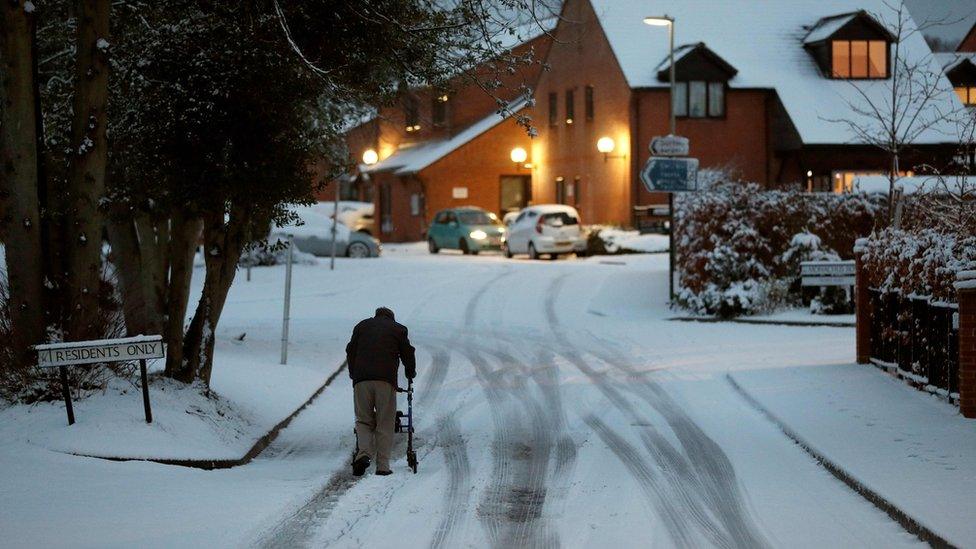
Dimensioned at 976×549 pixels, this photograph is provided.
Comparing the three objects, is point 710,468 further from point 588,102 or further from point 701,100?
A: point 588,102

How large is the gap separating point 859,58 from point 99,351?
35718 mm

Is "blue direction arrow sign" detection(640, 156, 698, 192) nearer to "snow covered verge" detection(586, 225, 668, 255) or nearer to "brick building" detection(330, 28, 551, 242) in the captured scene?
"snow covered verge" detection(586, 225, 668, 255)

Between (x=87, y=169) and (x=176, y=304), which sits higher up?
(x=87, y=169)

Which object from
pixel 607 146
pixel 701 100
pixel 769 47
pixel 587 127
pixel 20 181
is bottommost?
pixel 20 181

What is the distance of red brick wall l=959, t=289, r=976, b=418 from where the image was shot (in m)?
12.1

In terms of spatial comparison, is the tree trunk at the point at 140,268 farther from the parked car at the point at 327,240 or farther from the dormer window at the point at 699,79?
the dormer window at the point at 699,79

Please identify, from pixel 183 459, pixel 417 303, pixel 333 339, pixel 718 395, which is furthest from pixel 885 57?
pixel 183 459

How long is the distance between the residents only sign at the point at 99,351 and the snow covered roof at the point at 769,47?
3241cm

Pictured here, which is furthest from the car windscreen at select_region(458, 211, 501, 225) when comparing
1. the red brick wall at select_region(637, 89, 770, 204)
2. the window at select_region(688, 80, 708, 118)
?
the window at select_region(688, 80, 708, 118)

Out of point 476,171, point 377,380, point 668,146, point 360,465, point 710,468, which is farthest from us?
point 476,171

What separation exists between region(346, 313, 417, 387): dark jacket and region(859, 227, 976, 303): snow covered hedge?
566 centimetres

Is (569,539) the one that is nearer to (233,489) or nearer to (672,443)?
(233,489)

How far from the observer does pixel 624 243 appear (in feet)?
122

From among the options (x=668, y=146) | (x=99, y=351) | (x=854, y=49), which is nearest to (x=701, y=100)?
(x=854, y=49)
